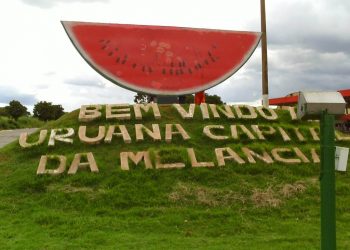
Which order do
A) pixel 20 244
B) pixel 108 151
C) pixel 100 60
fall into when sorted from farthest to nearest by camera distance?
pixel 100 60 < pixel 108 151 < pixel 20 244

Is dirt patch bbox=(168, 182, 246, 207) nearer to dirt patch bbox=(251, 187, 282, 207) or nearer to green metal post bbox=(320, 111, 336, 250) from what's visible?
dirt patch bbox=(251, 187, 282, 207)

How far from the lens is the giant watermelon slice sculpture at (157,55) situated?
1304cm

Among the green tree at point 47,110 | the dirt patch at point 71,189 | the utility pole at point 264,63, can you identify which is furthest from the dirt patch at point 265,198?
the green tree at point 47,110

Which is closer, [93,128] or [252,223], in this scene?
[252,223]

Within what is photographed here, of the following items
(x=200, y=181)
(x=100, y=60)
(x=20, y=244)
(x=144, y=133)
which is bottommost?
(x=20, y=244)

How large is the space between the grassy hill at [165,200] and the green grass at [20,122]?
105 ft

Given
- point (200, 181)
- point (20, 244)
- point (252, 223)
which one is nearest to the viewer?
point (20, 244)

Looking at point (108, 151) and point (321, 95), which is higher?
point (321, 95)

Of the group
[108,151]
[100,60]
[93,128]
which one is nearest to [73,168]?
[108,151]

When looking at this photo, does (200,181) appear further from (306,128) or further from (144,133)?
(306,128)

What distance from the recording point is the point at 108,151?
36.4ft

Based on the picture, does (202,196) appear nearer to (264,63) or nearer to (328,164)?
(328,164)

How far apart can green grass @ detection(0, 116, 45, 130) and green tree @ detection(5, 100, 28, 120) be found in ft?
1.70

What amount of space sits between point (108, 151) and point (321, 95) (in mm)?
7114
